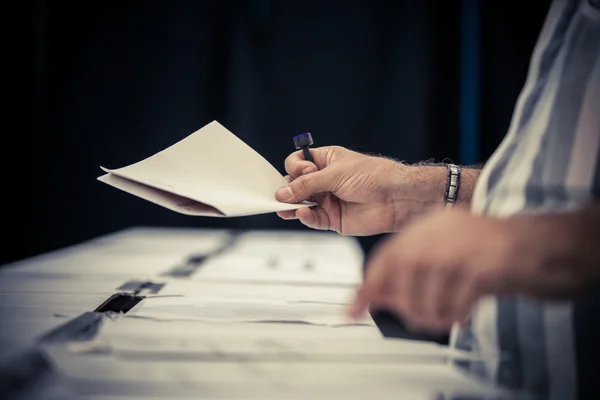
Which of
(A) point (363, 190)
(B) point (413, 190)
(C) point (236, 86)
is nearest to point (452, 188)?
(B) point (413, 190)

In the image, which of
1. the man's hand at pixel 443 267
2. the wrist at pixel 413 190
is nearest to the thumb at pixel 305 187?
the wrist at pixel 413 190

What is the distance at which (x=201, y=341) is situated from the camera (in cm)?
59

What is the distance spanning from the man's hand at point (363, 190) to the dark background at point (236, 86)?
111 centimetres

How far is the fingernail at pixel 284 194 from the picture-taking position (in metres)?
0.93

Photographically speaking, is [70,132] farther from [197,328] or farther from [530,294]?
[530,294]

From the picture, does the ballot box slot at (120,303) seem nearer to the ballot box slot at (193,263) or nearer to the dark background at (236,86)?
the ballot box slot at (193,263)

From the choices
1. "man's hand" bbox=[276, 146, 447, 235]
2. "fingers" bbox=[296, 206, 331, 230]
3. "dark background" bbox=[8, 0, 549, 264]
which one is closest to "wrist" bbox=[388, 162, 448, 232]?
"man's hand" bbox=[276, 146, 447, 235]

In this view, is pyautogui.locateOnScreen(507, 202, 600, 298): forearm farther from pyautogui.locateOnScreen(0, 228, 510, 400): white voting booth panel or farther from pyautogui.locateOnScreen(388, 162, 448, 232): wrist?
pyautogui.locateOnScreen(388, 162, 448, 232): wrist

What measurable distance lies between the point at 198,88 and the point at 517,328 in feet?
6.14

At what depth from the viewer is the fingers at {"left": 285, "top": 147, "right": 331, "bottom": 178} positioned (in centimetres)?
107

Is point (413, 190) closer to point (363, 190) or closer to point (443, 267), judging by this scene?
point (363, 190)

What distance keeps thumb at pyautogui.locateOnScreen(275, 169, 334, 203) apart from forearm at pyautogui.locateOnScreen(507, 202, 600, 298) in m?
0.58

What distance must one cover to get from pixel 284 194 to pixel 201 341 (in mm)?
397

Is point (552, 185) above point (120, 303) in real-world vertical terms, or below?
above
